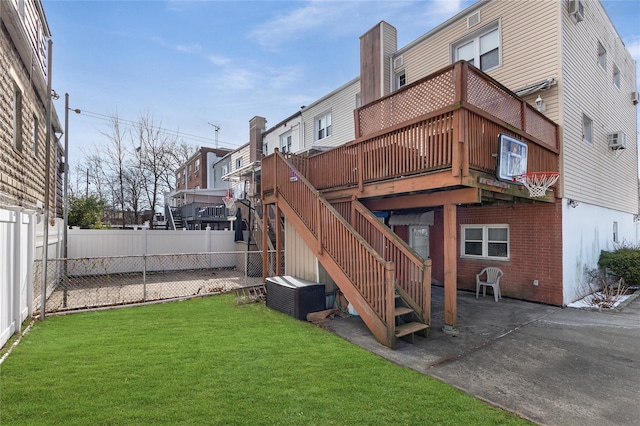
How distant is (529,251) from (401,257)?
4.20 metres

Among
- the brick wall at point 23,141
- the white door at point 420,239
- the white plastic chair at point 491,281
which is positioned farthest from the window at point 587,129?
the brick wall at point 23,141

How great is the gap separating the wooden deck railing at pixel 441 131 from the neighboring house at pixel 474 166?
27 mm

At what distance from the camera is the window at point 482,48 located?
927 cm

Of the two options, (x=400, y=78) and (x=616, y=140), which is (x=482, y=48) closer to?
(x=400, y=78)

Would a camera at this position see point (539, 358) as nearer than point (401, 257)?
Yes

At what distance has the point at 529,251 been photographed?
830cm

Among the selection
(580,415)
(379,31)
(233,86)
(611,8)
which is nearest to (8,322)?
Answer: (580,415)

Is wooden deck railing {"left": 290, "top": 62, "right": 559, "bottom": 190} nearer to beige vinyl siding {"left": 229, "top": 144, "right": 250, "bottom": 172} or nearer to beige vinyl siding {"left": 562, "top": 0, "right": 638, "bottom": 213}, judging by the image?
beige vinyl siding {"left": 562, "top": 0, "right": 638, "bottom": 213}

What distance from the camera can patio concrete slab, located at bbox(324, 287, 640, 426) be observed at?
3.38m

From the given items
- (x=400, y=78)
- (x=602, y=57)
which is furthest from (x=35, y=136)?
(x=602, y=57)

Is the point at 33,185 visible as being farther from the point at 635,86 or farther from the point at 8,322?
the point at 635,86

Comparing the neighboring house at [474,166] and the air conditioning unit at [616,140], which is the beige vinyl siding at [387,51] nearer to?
the neighboring house at [474,166]

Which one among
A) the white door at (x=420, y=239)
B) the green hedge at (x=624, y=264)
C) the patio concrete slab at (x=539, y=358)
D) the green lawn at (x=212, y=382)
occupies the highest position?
the white door at (x=420, y=239)

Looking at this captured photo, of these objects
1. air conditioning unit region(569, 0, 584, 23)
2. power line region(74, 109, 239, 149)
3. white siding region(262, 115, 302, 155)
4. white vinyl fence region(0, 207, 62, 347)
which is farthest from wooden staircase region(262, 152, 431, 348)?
power line region(74, 109, 239, 149)
